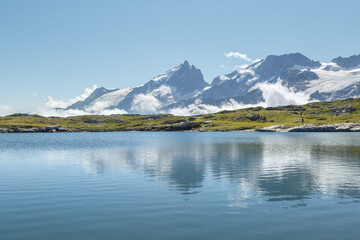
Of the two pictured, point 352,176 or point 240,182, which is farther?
point 352,176

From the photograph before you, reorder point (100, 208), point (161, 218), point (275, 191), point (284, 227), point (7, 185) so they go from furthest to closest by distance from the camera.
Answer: point (7, 185) → point (275, 191) → point (100, 208) → point (161, 218) → point (284, 227)

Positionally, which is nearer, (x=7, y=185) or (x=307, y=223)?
(x=307, y=223)

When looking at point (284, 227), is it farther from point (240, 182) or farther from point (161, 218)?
point (240, 182)

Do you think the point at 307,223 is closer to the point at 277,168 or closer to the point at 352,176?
the point at 352,176

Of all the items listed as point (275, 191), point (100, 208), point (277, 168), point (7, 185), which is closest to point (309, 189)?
point (275, 191)

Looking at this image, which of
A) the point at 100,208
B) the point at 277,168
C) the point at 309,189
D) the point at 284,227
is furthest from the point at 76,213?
the point at 277,168

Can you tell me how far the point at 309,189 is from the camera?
139 ft

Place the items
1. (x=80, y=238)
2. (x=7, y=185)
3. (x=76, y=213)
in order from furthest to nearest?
(x=7, y=185) → (x=76, y=213) → (x=80, y=238)

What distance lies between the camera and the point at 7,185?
1801 inches

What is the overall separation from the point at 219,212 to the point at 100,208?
1256cm

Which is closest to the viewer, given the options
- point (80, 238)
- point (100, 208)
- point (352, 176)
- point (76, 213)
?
point (80, 238)

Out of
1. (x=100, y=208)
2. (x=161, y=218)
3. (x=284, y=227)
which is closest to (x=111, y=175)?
(x=100, y=208)

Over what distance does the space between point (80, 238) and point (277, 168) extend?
48.0m

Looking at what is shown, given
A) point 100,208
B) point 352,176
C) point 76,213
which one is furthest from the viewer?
point 352,176
